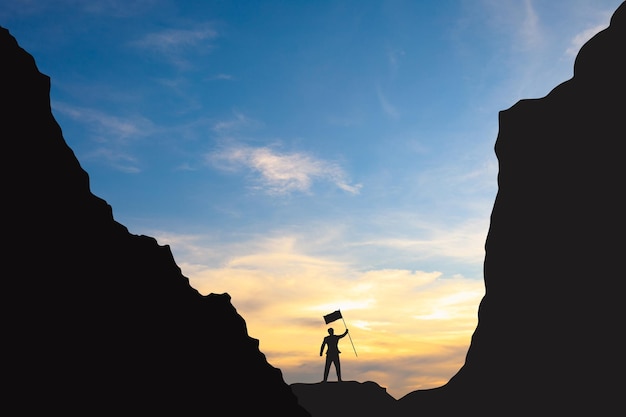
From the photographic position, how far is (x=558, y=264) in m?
37.5

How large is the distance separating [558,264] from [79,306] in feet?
116

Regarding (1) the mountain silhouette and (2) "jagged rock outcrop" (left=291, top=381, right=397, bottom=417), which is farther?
(2) "jagged rock outcrop" (left=291, top=381, right=397, bottom=417)

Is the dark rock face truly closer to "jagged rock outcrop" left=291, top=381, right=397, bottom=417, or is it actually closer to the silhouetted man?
the silhouetted man

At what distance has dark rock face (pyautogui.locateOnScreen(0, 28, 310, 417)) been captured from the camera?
6.88m

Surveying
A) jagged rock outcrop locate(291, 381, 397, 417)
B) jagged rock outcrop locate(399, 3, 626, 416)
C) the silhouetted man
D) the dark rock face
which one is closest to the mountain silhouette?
the dark rock face

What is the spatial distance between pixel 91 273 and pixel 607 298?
108ft

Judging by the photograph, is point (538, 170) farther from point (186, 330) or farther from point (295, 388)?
point (186, 330)

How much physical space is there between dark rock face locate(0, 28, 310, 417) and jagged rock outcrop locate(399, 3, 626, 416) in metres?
29.0

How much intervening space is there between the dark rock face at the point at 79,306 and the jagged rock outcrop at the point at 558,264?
95.3 feet

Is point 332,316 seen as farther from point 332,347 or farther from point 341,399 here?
point 341,399

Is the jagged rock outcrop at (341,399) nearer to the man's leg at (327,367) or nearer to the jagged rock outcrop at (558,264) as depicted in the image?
the man's leg at (327,367)

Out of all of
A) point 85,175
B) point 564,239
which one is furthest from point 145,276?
point 564,239

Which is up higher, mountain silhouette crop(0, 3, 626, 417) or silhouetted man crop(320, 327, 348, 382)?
silhouetted man crop(320, 327, 348, 382)

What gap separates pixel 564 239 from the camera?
37.5 meters
